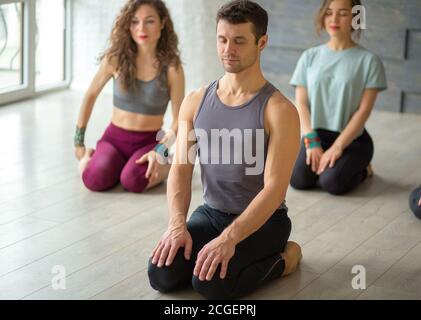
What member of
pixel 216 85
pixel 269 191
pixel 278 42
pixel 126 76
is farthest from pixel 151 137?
pixel 278 42

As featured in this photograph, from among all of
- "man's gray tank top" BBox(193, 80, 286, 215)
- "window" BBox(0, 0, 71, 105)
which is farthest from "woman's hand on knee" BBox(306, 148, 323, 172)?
"window" BBox(0, 0, 71, 105)

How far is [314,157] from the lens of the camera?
3752 mm

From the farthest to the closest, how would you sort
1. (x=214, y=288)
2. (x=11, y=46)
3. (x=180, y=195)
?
(x=11, y=46) < (x=180, y=195) < (x=214, y=288)

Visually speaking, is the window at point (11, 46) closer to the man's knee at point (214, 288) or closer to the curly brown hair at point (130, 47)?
the curly brown hair at point (130, 47)

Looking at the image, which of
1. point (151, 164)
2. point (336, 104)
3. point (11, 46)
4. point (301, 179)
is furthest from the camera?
point (11, 46)

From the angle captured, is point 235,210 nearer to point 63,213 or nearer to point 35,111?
point 63,213

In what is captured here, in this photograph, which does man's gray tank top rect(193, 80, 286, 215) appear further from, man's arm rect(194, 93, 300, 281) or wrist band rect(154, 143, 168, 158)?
wrist band rect(154, 143, 168, 158)

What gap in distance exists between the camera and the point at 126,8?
12.1 feet

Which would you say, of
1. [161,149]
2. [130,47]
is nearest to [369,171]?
[161,149]

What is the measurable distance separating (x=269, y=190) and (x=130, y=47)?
1.37 metres

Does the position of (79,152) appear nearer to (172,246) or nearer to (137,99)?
(137,99)

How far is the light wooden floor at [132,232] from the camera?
2676 millimetres

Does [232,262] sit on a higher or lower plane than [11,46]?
lower

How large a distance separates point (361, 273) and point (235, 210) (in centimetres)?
46
